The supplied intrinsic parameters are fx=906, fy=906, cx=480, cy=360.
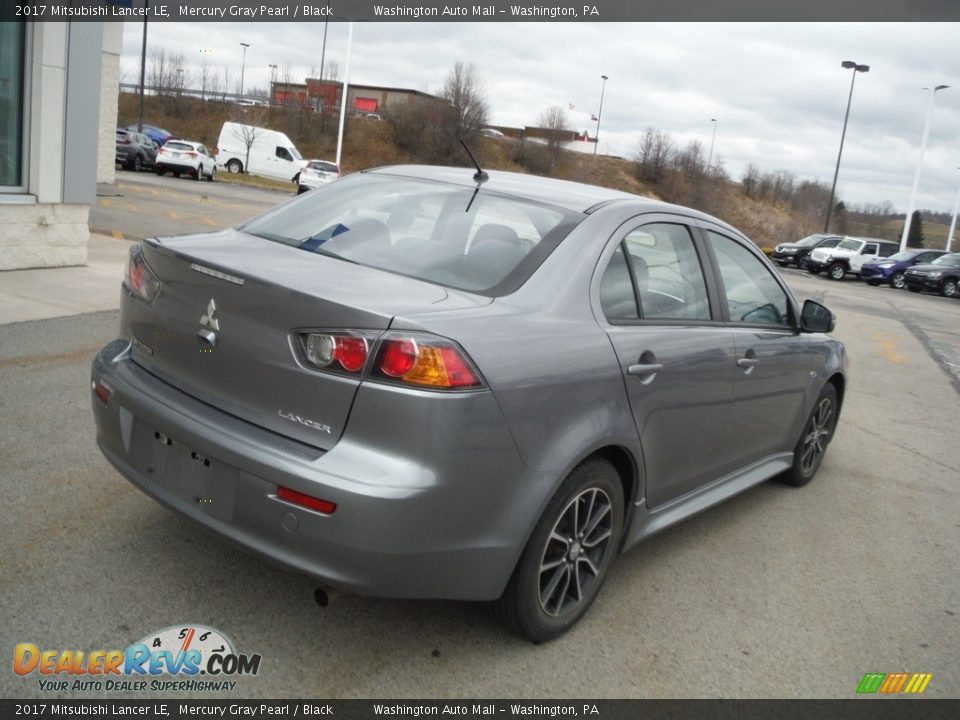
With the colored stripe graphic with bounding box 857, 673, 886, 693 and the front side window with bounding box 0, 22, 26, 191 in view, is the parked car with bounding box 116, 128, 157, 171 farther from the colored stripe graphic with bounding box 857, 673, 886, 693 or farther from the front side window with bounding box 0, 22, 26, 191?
the colored stripe graphic with bounding box 857, 673, 886, 693

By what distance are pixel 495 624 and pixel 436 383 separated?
1.16 meters

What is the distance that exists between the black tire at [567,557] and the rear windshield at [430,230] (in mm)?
778

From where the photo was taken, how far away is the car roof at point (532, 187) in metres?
3.82

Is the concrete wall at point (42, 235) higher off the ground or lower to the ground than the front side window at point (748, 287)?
lower

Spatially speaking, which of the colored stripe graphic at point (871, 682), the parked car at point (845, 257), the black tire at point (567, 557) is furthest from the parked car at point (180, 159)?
the colored stripe graphic at point (871, 682)

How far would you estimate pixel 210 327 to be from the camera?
3.04m

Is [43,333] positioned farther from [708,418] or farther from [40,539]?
[708,418]

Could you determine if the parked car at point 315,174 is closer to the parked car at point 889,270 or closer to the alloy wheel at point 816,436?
the parked car at point 889,270

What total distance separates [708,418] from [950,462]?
3.98 meters

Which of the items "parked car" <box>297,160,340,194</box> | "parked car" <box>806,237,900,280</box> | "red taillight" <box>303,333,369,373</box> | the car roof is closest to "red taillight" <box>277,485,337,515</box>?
"red taillight" <box>303,333,369,373</box>

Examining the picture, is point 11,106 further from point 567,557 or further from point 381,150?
point 381,150

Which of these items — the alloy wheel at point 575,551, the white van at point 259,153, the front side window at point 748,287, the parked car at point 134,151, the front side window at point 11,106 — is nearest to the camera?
the alloy wheel at point 575,551

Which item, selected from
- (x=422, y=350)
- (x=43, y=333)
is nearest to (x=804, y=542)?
(x=422, y=350)

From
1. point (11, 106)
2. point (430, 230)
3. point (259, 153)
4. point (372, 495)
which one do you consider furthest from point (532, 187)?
point (259, 153)
